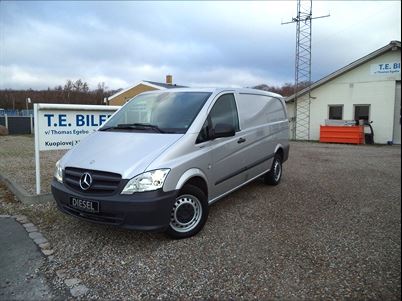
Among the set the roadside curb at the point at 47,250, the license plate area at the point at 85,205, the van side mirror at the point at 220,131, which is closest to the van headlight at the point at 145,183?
the license plate area at the point at 85,205

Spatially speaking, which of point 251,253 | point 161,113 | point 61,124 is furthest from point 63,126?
point 251,253

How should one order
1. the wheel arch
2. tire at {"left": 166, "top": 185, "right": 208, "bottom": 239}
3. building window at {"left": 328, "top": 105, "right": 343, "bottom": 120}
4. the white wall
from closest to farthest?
1. the wheel arch
2. tire at {"left": 166, "top": 185, "right": 208, "bottom": 239}
3. the white wall
4. building window at {"left": 328, "top": 105, "right": 343, "bottom": 120}

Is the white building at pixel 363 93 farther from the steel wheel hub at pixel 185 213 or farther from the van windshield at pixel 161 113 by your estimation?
the steel wheel hub at pixel 185 213

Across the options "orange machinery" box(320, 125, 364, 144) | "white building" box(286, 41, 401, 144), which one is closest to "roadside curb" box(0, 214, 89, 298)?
"white building" box(286, 41, 401, 144)

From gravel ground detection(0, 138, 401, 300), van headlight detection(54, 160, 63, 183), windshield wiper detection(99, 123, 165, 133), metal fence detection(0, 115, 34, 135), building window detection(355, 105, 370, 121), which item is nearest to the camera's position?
gravel ground detection(0, 138, 401, 300)

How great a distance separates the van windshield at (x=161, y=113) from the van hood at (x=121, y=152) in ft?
0.79

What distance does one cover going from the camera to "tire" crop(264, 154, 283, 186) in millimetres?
6980

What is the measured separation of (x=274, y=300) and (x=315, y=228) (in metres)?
1.91

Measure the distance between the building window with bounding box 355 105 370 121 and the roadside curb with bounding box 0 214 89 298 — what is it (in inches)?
714

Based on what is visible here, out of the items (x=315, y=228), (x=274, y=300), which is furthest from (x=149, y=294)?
(x=315, y=228)

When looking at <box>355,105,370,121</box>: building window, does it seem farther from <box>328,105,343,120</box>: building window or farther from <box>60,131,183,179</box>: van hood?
<box>60,131,183,179</box>: van hood

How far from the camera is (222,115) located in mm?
5016

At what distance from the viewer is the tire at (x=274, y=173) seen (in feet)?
22.9

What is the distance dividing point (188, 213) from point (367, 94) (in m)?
17.0
